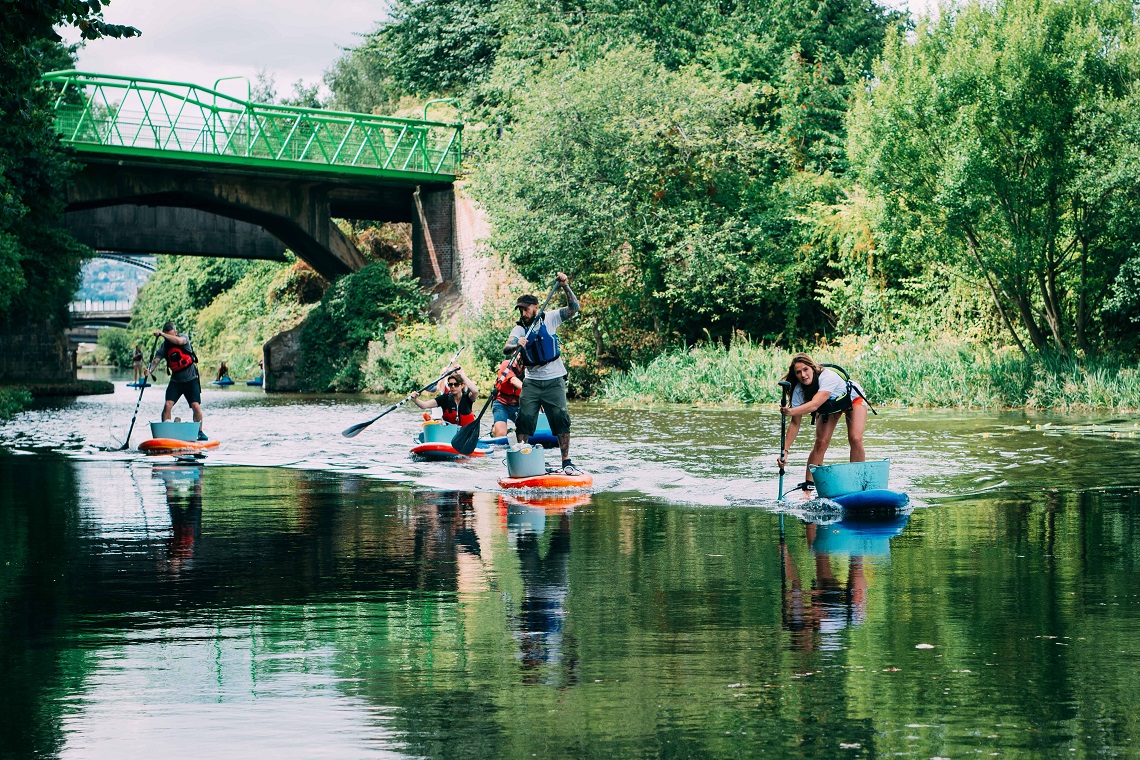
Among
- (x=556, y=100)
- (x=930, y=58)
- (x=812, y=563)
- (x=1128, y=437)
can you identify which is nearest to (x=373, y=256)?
(x=556, y=100)

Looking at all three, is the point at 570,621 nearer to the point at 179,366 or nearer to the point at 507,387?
the point at 507,387

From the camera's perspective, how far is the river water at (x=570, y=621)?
5289 mm

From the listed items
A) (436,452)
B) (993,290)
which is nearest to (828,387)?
(436,452)

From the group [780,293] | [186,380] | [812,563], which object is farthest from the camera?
[780,293]

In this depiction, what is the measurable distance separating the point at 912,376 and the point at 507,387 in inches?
635

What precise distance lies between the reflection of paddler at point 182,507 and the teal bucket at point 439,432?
10.5 feet

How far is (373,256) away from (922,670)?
55984mm

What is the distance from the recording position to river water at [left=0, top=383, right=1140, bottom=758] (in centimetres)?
529

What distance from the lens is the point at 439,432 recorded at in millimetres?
19547

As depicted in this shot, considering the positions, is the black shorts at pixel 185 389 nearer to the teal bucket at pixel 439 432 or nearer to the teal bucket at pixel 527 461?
the teal bucket at pixel 439 432

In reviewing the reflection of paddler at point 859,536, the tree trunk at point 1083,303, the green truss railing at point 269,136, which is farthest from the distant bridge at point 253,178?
the reflection of paddler at point 859,536

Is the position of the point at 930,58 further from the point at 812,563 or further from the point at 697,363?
the point at 812,563

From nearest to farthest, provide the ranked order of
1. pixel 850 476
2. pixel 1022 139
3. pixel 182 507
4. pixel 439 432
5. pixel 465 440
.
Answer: pixel 850 476 → pixel 182 507 → pixel 465 440 → pixel 439 432 → pixel 1022 139

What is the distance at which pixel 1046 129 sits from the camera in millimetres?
29219
